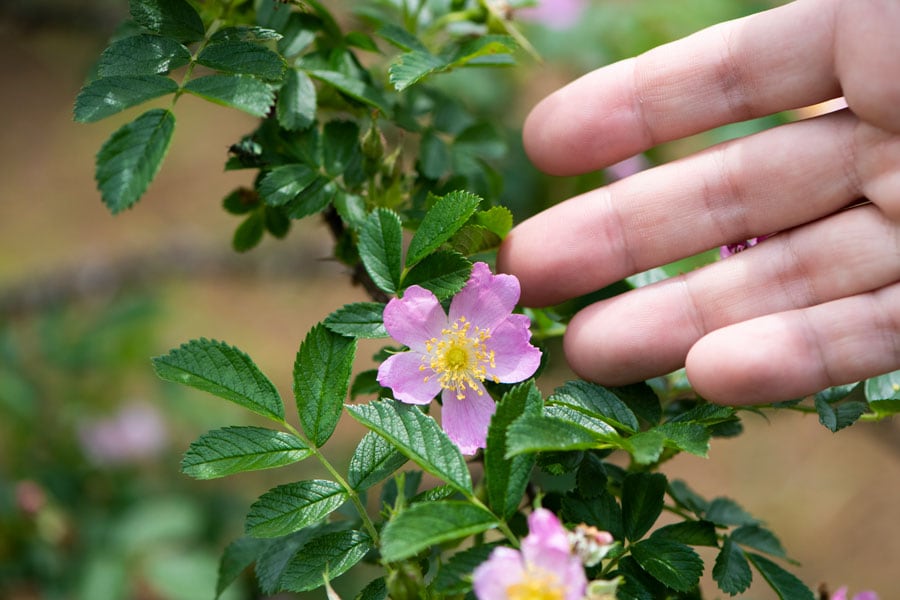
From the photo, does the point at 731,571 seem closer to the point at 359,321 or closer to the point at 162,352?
the point at 359,321

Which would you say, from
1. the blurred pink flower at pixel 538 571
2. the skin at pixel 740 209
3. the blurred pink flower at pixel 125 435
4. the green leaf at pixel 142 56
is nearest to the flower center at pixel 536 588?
the blurred pink flower at pixel 538 571

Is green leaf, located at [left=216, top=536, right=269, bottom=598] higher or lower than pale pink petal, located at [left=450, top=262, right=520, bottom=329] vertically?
lower

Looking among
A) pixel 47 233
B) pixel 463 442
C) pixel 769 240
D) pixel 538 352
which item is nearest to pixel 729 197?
pixel 769 240

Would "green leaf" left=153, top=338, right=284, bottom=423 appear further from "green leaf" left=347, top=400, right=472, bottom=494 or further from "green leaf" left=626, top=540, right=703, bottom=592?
"green leaf" left=626, top=540, right=703, bottom=592

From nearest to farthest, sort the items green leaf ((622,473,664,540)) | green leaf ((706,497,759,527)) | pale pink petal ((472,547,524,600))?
pale pink petal ((472,547,524,600)) < green leaf ((622,473,664,540)) < green leaf ((706,497,759,527))

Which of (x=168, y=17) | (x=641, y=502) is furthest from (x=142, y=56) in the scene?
(x=641, y=502)

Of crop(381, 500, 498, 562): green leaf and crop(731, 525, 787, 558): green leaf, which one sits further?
crop(731, 525, 787, 558): green leaf

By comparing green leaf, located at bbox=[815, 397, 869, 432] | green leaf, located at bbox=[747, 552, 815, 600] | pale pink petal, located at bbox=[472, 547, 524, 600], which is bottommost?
green leaf, located at bbox=[747, 552, 815, 600]

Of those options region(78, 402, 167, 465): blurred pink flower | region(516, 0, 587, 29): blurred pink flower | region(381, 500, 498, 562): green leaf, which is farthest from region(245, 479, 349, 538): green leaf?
region(516, 0, 587, 29): blurred pink flower
